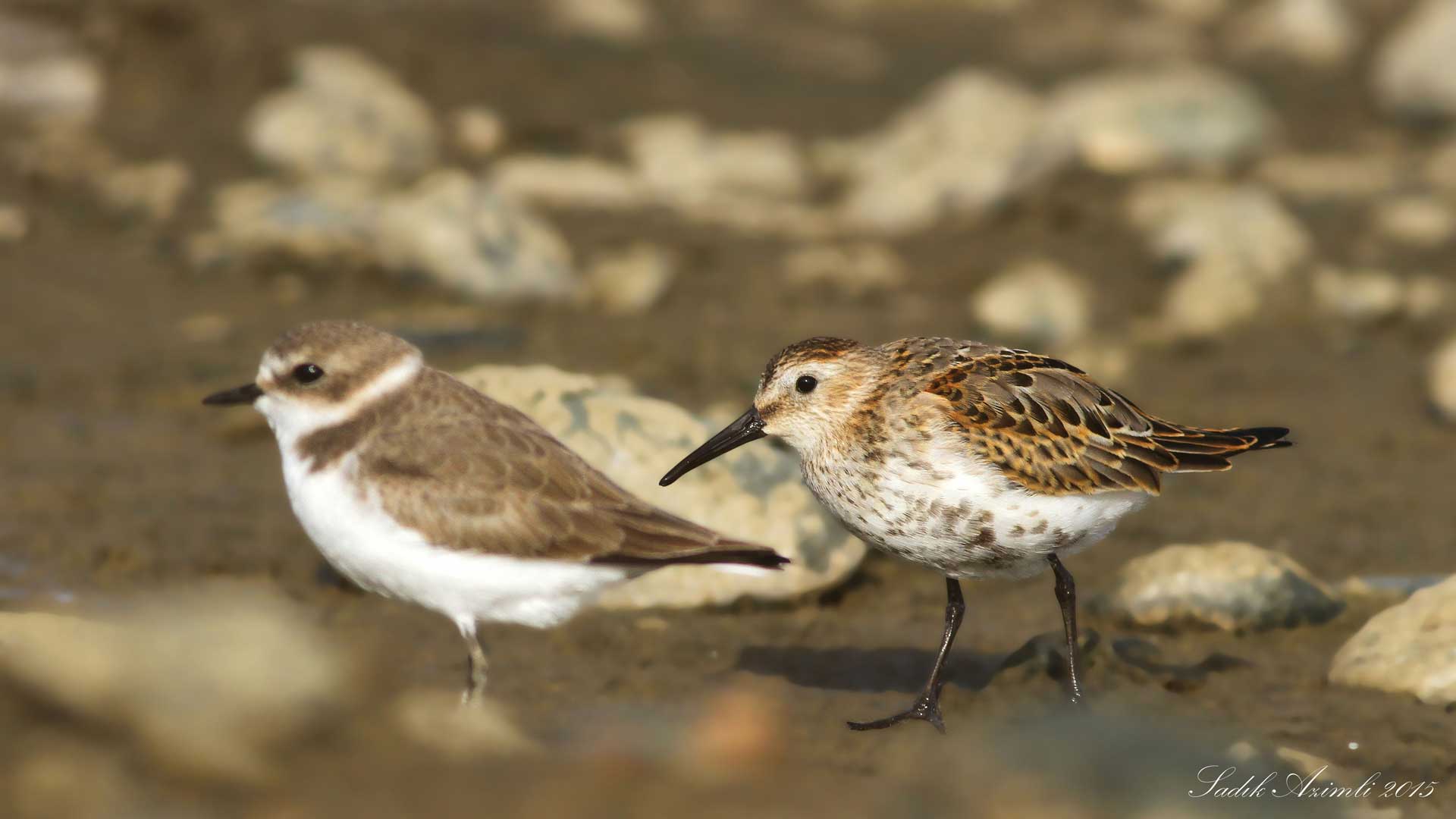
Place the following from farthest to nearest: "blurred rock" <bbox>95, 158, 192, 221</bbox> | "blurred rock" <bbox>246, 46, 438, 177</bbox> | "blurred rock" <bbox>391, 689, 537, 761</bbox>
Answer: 1. "blurred rock" <bbox>246, 46, 438, 177</bbox>
2. "blurred rock" <bbox>95, 158, 192, 221</bbox>
3. "blurred rock" <bbox>391, 689, 537, 761</bbox>

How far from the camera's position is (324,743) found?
4621 millimetres

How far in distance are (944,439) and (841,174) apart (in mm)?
11416

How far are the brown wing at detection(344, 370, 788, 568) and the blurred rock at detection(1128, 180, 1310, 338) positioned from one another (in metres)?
7.98

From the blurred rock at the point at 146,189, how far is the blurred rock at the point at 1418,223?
35.5 ft

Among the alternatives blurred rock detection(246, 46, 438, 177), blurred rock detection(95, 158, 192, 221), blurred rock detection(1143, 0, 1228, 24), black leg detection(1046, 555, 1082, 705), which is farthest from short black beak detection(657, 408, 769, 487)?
blurred rock detection(1143, 0, 1228, 24)

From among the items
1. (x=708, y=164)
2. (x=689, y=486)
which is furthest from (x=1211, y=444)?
(x=708, y=164)

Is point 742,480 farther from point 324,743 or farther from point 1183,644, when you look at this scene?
point 324,743

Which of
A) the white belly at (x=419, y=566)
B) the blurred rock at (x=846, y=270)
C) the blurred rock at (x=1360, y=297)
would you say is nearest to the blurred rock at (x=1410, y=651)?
the white belly at (x=419, y=566)

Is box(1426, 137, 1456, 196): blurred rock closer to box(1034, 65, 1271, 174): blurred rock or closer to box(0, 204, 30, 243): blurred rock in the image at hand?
box(1034, 65, 1271, 174): blurred rock

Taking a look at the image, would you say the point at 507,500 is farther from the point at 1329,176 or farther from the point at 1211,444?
the point at 1329,176

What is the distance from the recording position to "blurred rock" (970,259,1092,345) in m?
13.6

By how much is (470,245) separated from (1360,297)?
715 centimetres

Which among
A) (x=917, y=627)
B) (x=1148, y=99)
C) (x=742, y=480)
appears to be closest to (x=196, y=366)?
(x=742, y=480)

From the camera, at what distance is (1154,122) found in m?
17.3
